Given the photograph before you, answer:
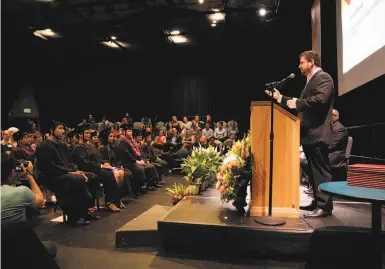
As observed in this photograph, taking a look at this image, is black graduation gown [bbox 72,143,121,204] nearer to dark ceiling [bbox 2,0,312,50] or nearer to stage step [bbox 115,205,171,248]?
stage step [bbox 115,205,171,248]

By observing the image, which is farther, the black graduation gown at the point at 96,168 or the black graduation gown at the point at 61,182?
the black graduation gown at the point at 96,168

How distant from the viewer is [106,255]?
9.20 feet

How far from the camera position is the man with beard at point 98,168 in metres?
4.55

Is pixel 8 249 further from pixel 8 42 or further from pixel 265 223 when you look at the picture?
pixel 8 42

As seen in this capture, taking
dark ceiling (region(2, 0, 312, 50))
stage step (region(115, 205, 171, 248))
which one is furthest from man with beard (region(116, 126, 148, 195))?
dark ceiling (region(2, 0, 312, 50))

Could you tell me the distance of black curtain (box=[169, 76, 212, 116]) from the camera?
44.2 feet

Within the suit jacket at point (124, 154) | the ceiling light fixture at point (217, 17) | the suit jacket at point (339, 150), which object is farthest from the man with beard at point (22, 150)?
the ceiling light fixture at point (217, 17)

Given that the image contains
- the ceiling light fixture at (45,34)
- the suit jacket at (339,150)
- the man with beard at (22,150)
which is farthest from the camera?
the ceiling light fixture at (45,34)

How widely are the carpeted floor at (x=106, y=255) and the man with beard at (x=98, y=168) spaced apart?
692 mm

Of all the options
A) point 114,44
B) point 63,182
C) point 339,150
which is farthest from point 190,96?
point 63,182

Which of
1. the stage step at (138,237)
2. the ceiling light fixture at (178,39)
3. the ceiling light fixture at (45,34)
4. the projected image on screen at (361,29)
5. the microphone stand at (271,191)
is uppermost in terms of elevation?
the ceiling light fixture at (178,39)

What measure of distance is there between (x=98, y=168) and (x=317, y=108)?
10.8ft

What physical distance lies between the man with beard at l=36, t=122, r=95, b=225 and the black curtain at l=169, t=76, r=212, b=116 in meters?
9.84

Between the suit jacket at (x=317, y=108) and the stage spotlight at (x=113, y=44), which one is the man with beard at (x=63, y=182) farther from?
the stage spotlight at (x=113, y=44)
